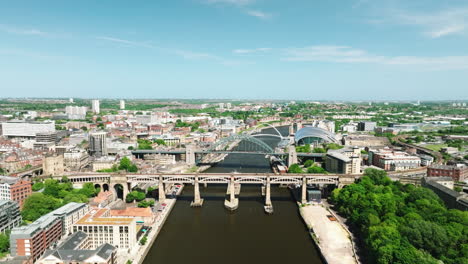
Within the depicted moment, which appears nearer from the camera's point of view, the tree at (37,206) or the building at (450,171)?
the tree at (37,206)

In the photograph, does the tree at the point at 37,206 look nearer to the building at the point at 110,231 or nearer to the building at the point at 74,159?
the building at the point at 110,231

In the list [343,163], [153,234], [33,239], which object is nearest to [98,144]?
[153,234]

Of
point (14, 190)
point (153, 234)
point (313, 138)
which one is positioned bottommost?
point (153, 234)

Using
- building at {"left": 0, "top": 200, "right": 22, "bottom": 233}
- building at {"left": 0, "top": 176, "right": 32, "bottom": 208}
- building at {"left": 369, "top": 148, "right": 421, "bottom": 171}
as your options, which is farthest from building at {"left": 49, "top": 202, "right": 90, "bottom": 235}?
building at {"left": 369, "top": 148, "right": 421, "bottom": 171}

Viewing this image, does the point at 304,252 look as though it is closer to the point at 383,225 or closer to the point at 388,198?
the point at 383,225

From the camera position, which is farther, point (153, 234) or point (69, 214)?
point (153, 234)

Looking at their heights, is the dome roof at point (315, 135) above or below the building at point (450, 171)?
above

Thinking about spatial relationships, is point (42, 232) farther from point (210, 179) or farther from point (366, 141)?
point (366, 141)

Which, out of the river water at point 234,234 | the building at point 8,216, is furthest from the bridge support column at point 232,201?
the building at point 8,216
